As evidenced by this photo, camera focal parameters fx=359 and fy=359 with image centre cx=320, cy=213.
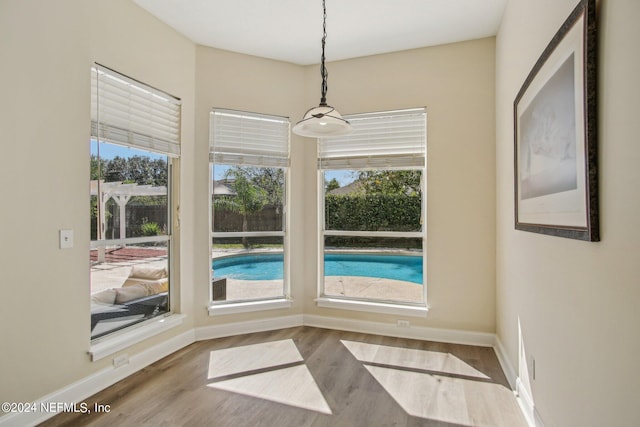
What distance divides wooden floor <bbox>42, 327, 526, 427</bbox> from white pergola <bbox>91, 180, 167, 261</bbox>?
111 centimetres

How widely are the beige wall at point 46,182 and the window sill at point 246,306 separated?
1.20 metres

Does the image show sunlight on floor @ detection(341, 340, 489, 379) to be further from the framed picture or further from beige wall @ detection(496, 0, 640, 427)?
the framed picture

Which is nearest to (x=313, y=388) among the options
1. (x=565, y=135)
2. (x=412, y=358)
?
(x=412, y=358)

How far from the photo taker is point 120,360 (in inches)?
111

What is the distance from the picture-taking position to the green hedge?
3855 millimetres

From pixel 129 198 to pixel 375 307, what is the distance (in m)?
2.62

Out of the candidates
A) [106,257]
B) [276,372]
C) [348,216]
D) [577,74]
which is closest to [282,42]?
[348,216]

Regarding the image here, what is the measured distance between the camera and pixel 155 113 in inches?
127

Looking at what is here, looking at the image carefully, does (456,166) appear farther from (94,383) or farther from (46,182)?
(94,383)

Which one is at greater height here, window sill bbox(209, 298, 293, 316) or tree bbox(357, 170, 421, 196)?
tree bbox(357, 170, 421, 196)

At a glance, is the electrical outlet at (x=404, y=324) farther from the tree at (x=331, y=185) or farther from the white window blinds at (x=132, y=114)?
the white window blinds at (x=132, y=114)

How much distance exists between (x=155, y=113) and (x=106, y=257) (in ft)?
4.35

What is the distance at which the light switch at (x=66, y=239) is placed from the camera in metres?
2.40

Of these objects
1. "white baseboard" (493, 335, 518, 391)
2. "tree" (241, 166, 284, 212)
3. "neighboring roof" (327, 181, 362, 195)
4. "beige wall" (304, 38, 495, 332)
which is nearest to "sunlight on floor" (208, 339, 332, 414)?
"beige wall" (304, 38, 495, 332)
